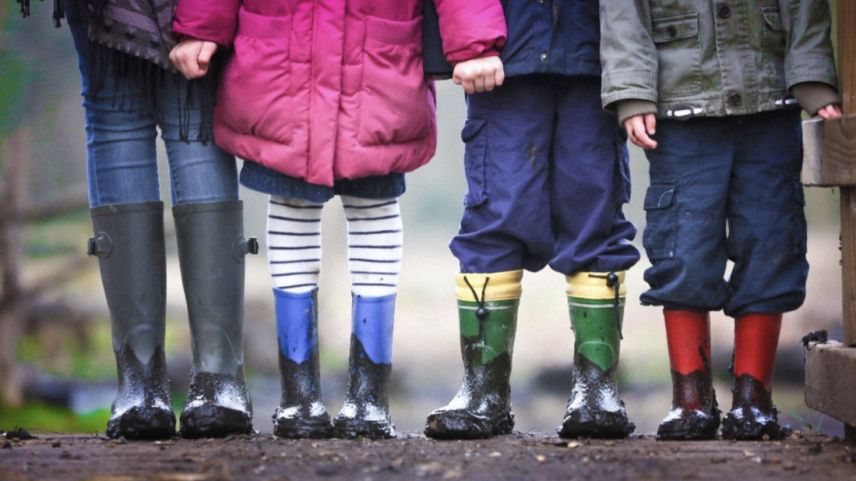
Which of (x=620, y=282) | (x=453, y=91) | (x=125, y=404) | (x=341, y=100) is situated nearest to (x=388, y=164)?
(x=341, y=100)

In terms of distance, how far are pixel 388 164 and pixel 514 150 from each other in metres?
0.26

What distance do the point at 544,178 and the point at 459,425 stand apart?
52 centimetres

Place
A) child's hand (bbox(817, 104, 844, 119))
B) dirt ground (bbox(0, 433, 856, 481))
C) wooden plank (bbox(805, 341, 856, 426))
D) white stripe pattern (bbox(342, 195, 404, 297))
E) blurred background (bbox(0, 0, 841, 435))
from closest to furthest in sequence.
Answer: dirt ground (bbox(0, 433, 856, 481))
wooden plank (bbox(805, 341, 856, 426))
child's hand (bbox(817, 104, 844, 119))
white stripe pattern (bbox(342, 195, 404, 297))
blurred background (bbox(0, 0, 841, 435))

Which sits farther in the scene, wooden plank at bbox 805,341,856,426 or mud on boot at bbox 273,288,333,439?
mud on boot at bbox 273,288,333,439

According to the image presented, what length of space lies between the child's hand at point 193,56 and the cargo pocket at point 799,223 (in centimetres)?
117

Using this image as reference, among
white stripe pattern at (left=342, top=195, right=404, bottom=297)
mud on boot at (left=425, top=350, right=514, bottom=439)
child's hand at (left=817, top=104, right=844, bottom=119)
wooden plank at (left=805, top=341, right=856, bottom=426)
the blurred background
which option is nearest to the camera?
wooden plank at (left=805, top=341, right=856, bottom=426)

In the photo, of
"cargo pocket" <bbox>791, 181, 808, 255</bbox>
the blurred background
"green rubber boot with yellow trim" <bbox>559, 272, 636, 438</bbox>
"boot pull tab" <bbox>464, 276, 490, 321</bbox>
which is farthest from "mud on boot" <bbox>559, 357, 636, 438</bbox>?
the blurred background

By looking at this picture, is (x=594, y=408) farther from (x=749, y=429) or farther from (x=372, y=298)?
(x=372, y=298)

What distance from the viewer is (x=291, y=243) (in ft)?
9.02

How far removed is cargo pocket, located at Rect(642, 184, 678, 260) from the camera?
Answer: 264 cm

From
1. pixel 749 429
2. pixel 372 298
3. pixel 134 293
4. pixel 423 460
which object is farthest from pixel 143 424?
pixel 749 429

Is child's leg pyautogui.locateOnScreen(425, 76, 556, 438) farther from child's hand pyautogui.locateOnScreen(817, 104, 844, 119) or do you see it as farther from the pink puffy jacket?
child's hand pyautogui.locateOnScreen(817, 104, 844, 119)

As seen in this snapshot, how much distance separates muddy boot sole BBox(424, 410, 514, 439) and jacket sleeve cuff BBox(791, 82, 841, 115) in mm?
862

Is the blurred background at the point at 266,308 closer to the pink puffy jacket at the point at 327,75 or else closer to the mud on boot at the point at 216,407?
the mud on boot at the point at 216,407
